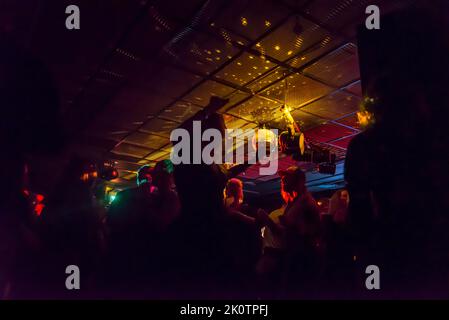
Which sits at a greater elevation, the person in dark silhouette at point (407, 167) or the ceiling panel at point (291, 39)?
A: the ceiling panel at point (291, 39)

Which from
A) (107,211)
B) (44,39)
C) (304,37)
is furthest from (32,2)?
(304,37)

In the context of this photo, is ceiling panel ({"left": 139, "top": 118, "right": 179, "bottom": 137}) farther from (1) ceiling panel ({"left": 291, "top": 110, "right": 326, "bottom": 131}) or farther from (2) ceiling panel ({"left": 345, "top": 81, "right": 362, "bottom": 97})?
(2) ceiling panel ({"left": 345, "top": 81, "right": 362, "bottom": 97})

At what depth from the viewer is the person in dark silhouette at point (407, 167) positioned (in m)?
1.26

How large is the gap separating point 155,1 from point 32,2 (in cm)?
148

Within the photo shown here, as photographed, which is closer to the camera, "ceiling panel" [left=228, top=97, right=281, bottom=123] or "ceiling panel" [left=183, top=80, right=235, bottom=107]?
"ceiling panel" [left=183, top=80, right=235, bottom=107]

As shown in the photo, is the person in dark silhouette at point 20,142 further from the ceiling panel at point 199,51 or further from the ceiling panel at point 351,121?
the ceiling panel at point 351,121

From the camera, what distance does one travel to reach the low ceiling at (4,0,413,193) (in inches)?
143

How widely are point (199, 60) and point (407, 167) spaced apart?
12.2 feet

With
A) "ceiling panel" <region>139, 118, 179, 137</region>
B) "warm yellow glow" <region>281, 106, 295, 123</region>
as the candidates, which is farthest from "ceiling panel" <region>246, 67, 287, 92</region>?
"ceiling panel" <region>139, 118, 179, 137</region>

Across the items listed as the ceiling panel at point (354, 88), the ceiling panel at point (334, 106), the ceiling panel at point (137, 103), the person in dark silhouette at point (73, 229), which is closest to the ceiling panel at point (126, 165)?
the ceiling panel at point (137, 103)

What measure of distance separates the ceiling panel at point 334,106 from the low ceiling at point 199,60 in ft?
0.06

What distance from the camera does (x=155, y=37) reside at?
4.05 meters

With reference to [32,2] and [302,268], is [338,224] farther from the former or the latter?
[32,2]

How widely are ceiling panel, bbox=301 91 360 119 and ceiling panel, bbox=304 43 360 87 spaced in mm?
434
